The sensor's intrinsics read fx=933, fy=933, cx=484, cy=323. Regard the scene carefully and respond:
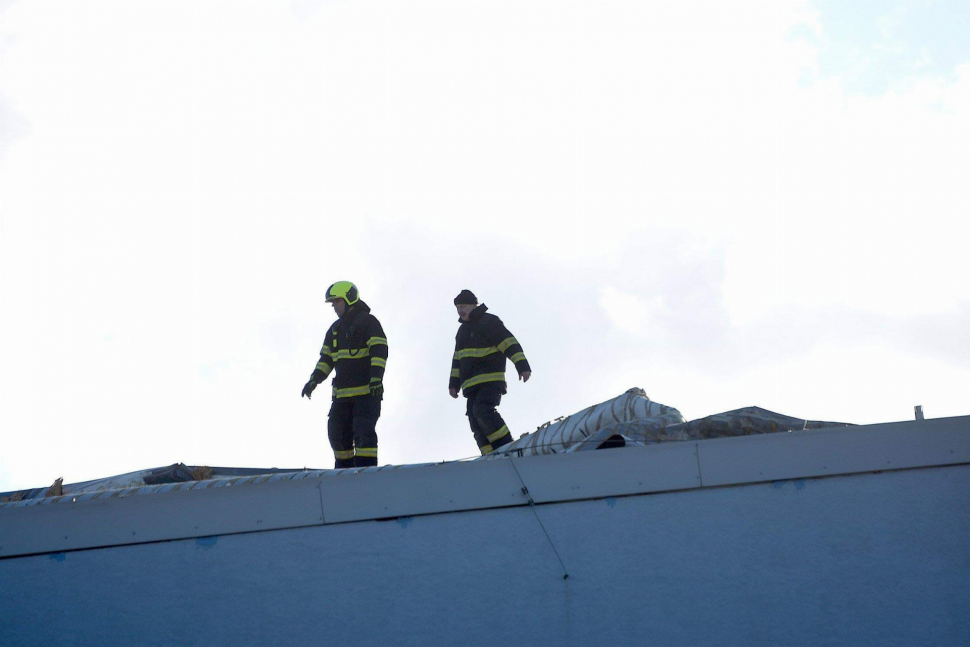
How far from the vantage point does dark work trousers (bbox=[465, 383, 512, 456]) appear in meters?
6.66

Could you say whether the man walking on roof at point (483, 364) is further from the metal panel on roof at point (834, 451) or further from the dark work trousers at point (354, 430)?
the metal panel on roof at point (834, 451)

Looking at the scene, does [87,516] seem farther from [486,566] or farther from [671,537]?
[671,537]

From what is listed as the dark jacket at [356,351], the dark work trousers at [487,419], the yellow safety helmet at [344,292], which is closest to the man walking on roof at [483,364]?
the dark work trousers at [487,419]

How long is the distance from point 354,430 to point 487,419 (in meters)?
0.95

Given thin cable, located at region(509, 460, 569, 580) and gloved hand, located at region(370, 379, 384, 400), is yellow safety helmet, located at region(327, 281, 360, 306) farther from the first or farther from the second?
thin cable, located at region(509, 460, 569, 580)

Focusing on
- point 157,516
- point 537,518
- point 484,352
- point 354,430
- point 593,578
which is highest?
point 484,352

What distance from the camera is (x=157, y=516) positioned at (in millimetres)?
4242

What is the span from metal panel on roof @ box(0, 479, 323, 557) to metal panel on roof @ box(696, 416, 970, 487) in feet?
5.81

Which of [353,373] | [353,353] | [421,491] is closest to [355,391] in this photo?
[353,373]

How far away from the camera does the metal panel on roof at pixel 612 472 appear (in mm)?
3947

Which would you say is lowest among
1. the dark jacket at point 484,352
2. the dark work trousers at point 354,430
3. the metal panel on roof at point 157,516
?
the metal panel on roof at point 157,516

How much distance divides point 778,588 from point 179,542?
8.49 feet

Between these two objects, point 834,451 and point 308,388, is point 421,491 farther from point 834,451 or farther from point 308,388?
point 308,388

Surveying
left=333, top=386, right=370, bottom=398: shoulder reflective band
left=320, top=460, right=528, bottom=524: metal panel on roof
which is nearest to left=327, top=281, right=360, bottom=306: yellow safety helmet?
left=333, top=386, right=370, bottom=398: shoulder reflective band
